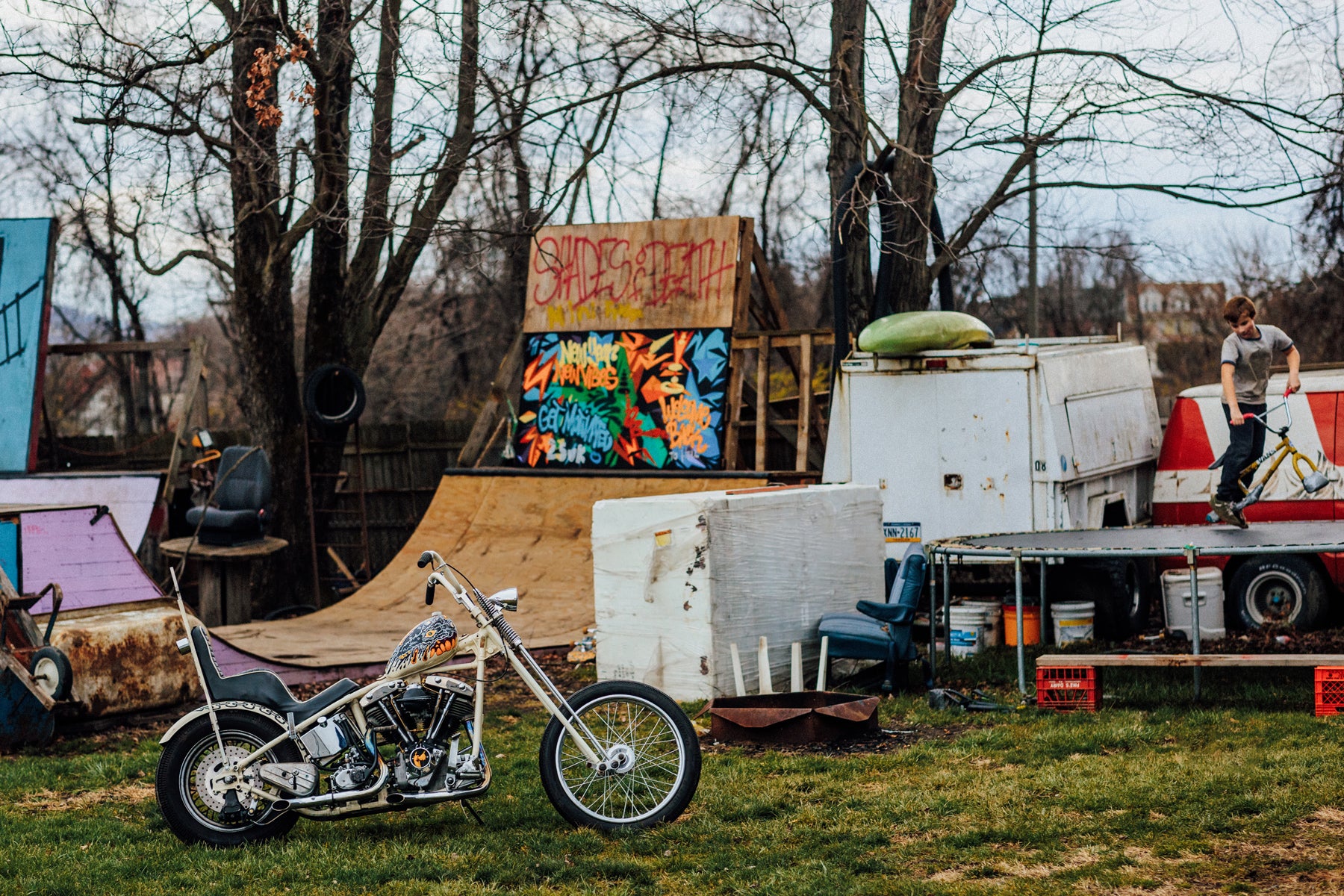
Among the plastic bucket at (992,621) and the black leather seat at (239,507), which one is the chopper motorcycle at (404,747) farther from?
the black leather seat at (239,507)

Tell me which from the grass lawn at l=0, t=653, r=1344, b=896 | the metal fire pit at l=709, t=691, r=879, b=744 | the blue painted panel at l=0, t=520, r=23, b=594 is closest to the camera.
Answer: the grass lawn at l=0, t=653, r=1344, b=896

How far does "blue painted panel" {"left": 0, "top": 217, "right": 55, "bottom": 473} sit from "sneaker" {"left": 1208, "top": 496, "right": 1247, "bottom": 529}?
13.5 meters

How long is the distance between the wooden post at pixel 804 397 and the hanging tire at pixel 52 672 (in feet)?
24.7

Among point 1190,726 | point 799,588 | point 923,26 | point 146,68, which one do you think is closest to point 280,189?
point 146,68

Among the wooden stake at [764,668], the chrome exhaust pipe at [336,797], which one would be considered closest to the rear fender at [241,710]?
the chrome exhaust pipe at [336,797]

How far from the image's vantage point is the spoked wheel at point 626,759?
6.03m

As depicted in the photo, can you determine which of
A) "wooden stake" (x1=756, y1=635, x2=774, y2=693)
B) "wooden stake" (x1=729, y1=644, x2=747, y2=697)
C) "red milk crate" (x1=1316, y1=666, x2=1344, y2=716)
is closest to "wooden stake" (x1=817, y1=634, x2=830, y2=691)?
"wooden stake" (x1=756, y1=635, x2=774, y2=693)

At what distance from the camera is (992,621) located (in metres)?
10.6

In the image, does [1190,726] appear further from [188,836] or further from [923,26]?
[923,26]

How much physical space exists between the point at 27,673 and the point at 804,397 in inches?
322

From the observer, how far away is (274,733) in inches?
240

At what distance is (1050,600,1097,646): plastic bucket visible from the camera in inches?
395

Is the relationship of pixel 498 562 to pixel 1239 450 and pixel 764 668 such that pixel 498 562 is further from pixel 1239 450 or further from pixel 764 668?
pixel 1239 450

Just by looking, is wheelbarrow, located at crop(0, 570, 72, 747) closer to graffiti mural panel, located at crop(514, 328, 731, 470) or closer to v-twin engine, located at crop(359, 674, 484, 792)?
v-twin engine, located at crop(359, 674, 484, 792)
